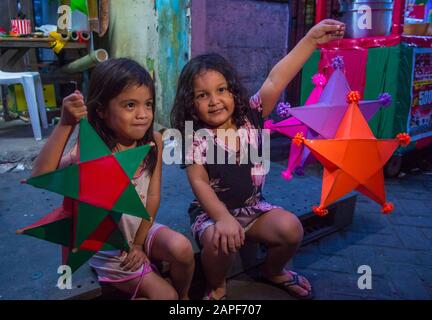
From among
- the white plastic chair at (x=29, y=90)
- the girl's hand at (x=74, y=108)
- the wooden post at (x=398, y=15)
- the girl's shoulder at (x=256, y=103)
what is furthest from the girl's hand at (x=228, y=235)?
the white plastic chair at (x=29, y=90)

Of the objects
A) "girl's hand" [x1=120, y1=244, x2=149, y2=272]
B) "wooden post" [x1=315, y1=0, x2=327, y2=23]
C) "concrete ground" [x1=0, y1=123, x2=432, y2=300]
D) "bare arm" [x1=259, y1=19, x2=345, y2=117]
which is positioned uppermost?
"wooden post" [x1=315, y1=0, x2=327, y2=23]

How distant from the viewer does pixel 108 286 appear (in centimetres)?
155

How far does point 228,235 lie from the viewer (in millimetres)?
1455

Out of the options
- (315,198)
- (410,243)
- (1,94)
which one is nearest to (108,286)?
(315,198)

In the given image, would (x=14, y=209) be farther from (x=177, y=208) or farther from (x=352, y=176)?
(x=352, y=176)

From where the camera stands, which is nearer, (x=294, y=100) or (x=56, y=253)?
(x=56, y=253)

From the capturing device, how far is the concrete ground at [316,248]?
5.39 ft

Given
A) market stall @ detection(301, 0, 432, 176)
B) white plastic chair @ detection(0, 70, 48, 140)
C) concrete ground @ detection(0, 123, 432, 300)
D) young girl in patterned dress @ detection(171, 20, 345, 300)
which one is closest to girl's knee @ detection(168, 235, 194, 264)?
young girl in patterned dress @ detection(171, 20, 345, 300)

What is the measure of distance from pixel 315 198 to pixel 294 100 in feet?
7.69

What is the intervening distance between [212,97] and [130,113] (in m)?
0.36

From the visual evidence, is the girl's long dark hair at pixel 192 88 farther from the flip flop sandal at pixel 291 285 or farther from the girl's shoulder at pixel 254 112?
the flip flop sandal at pixel 291 285

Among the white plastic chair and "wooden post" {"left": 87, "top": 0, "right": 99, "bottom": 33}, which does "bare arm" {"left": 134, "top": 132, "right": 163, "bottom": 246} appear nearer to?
the white plastic chair

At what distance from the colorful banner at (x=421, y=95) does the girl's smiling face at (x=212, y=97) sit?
230 centimetres

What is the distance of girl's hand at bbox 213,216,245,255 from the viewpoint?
1.46 m
